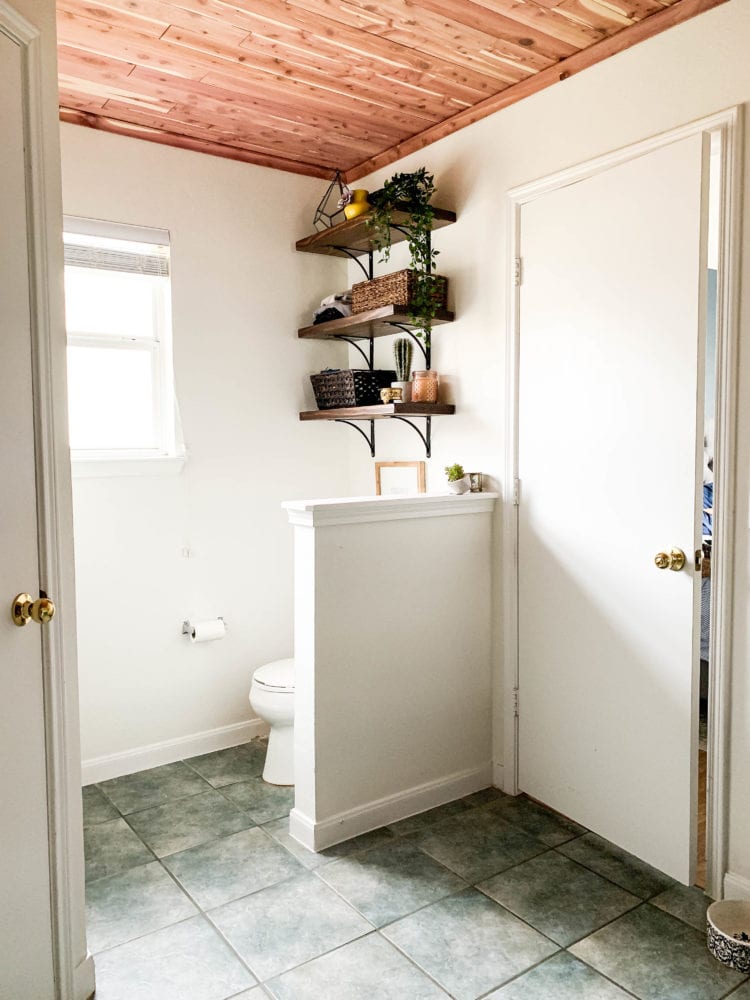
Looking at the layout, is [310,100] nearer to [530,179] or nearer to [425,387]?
[530,179]

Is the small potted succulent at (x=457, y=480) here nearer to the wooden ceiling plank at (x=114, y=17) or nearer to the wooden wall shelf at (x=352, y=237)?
the wooden wall shelf at (x=352, y=237)

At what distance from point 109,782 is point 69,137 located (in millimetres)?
2388

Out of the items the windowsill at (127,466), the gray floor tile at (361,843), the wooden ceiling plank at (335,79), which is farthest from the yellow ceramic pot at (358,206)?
the gray floor tile at (361,843)

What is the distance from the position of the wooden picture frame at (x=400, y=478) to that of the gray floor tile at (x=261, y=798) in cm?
125

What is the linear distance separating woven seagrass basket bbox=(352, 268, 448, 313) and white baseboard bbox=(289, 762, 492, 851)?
1.71 meters

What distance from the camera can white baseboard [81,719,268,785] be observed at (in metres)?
2.98

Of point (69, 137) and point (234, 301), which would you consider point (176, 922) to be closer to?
point (234, 301)

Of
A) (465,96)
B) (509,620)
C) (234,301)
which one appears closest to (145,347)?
(234,301)

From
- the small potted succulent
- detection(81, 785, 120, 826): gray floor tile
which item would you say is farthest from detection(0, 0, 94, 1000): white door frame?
the small potted succulent

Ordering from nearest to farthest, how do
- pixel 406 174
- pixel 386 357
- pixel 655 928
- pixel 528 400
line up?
pixel 655 928, pixel 528 400, pixel 406 174, pixel 386 357

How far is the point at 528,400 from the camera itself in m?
2.67

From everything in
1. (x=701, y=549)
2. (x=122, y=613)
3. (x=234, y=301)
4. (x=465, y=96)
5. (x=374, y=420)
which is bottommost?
(x=122, y=613)

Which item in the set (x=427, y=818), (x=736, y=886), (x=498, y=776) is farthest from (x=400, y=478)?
(x=736, y=886)

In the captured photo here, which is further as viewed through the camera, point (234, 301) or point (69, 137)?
point (234, 301)
